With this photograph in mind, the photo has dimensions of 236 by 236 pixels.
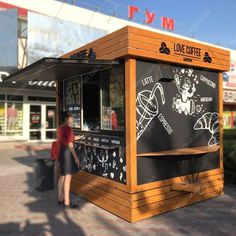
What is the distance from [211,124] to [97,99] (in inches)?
91.7

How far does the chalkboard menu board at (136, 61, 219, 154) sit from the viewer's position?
5.22 m

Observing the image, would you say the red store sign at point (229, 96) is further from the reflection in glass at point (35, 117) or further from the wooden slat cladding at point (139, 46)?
the wooden slat cladding at point (139, 46)

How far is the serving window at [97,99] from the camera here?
5.55 metres

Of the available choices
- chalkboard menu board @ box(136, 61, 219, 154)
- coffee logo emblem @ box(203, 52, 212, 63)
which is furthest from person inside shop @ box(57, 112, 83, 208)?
coffee logo emblem @ box(203, 52, 212, 63)

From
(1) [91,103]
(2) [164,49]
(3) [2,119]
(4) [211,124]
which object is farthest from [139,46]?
(3) [2,119]

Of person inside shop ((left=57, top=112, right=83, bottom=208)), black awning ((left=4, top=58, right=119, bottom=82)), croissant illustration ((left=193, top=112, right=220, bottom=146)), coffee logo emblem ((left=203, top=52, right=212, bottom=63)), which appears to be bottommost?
person inside shop ((left=57, top=112, right=83, bottom=208))

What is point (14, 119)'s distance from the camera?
56.9ft

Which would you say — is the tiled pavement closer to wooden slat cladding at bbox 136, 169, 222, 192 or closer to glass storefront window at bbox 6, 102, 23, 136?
wooden slat cladding at bbox 136, 169, 222, 192

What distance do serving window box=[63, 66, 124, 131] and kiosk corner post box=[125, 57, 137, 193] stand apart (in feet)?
1.04

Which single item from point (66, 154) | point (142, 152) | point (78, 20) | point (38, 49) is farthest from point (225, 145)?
point (78, 20)

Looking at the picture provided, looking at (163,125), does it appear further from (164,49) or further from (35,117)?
(35,117)

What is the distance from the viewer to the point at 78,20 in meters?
20.2

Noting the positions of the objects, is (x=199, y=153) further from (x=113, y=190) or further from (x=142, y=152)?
(x=113, y=190)

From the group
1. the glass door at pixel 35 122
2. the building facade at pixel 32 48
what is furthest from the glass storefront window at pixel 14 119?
the glass door at pixel 35 122
